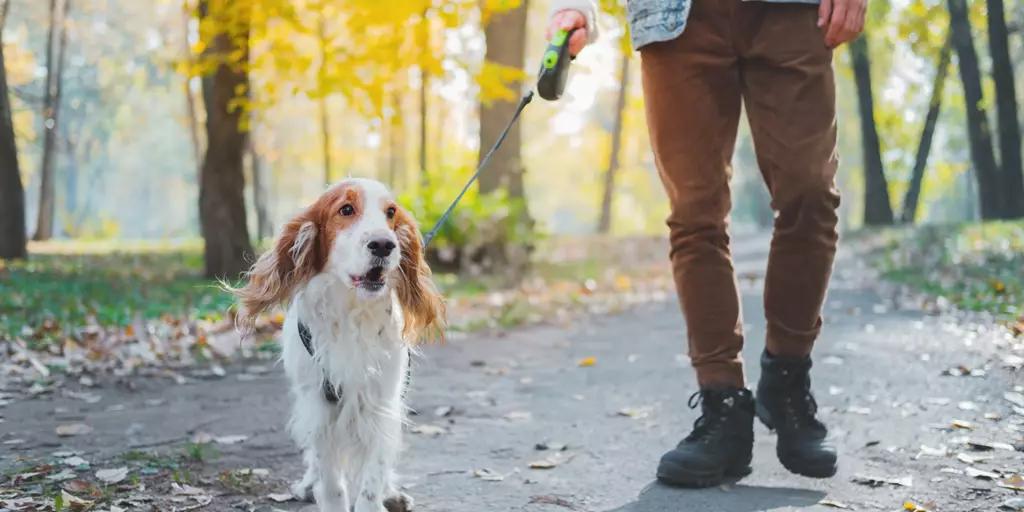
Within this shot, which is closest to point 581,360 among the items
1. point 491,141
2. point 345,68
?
point 345,68

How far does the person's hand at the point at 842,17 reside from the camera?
315 cm

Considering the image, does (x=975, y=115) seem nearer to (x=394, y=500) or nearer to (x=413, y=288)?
(x=413, y=288)

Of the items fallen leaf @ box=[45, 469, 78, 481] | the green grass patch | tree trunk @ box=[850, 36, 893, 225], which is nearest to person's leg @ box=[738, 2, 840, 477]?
fallen leaf @ box=[45, 469, 78, 481]

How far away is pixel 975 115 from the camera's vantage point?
17.7 metres

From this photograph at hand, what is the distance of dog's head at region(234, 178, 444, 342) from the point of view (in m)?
2.88

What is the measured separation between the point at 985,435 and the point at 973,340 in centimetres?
296

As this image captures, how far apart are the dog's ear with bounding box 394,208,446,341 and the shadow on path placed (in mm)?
898

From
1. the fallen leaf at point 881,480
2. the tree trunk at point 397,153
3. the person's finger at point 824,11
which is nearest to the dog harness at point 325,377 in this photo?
the fallen leaf at point 881,480

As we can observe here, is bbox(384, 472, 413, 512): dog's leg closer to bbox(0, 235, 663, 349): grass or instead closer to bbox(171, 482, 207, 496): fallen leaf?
bbox(171, 482, 207, 496): fallen leaf

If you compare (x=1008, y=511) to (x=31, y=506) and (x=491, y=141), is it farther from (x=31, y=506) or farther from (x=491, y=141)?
(x=491, y=141)

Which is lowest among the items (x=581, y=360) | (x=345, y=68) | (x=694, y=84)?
(x=581, y=360)

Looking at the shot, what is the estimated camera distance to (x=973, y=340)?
21.4ft

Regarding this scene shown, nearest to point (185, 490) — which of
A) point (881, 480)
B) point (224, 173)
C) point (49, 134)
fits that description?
point (881, 480)

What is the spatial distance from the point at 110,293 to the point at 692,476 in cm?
797
